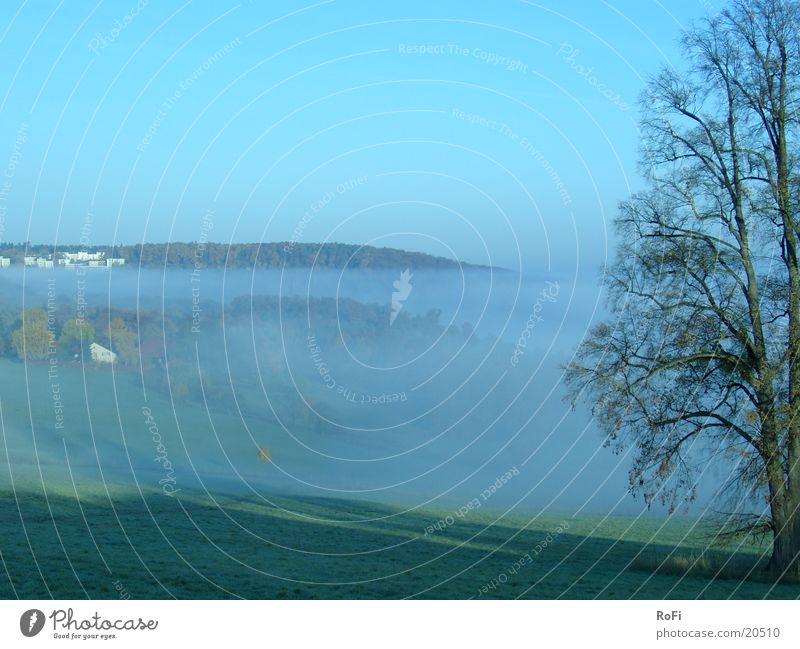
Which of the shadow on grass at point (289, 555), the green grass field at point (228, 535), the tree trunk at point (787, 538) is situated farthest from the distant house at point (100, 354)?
the tree trunk at point (787, 538)

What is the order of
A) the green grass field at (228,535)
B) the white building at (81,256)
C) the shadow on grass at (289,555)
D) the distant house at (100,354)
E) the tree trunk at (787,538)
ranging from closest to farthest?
the shadow on grass at (289,555), the green grass field at (228,535), the tree trunk at (787,538), the white building at (81,256), the distant house at (100,354)

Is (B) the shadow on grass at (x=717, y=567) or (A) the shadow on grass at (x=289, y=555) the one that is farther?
(B) the shadow on grass at (x=717, y=567)

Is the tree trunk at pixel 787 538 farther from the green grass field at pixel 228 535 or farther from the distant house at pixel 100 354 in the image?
the distant house at pixel 100 354

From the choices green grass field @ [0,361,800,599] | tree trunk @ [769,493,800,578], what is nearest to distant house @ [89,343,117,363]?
green grass field @ [0,361,800,599]

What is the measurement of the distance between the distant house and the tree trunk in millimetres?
21817

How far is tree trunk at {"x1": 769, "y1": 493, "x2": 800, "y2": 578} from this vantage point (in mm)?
24219

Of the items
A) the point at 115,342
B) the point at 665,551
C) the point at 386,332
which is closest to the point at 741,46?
the point at 665,551

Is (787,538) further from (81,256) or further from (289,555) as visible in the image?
(81,256)

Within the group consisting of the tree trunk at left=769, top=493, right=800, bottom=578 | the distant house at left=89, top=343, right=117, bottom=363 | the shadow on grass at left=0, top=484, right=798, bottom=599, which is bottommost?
the shadow on grass at left=0, top=484, right=798, bottom=599

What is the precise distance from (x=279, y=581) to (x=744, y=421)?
11.5 meters

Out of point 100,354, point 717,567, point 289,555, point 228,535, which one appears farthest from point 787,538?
point 100,354

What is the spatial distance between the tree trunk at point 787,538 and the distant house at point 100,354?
71.6 ft

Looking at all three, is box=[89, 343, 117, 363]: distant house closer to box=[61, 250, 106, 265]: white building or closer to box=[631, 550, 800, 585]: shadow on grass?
box=[61, 250, 106, 265]: white building

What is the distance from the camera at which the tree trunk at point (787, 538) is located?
79.5ft
